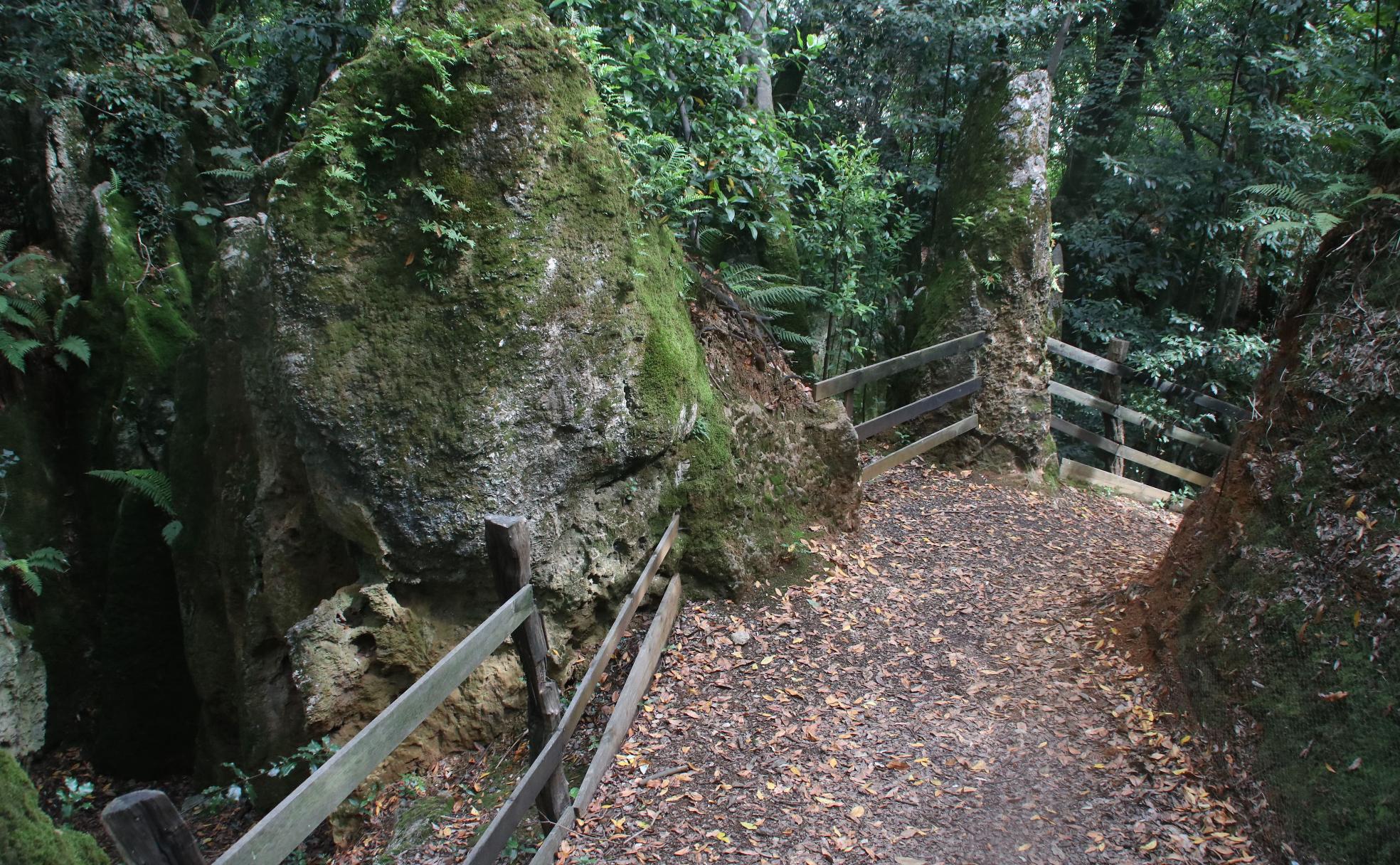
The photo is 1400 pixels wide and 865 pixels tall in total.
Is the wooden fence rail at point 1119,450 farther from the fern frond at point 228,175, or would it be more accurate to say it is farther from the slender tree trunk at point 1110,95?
the fern frond at point 228,175

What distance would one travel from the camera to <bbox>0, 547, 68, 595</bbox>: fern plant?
18.9ft

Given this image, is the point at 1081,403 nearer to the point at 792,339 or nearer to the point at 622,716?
the point at 792,339

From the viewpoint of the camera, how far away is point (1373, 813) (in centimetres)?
321

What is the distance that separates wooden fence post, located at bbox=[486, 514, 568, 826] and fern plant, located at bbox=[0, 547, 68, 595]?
4385mm

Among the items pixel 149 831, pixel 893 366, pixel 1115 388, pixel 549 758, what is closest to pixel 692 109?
pixel 893 366

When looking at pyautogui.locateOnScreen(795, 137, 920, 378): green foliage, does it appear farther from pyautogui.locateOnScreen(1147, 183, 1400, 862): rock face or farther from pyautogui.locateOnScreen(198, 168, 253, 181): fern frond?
pyautogui.locateOnScreen(198, 168, 253, 181): fern frond

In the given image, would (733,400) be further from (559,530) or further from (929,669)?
(929,669)

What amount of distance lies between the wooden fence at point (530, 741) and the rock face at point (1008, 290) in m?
5.05

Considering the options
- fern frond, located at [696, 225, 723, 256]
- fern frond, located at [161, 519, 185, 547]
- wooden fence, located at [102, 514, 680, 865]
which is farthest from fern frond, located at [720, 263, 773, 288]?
fern frond, located at [161, 519, 185, 547]

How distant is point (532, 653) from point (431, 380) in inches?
65.8

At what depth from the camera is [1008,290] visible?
889 cm

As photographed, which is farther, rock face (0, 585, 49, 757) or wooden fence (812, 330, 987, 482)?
wooden fence (812, 330, 987, 482)

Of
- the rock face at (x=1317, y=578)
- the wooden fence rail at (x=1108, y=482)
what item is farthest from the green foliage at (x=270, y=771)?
the wooden fence rail at (x=1108, y=482)

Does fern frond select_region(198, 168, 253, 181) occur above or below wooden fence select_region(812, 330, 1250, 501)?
above
